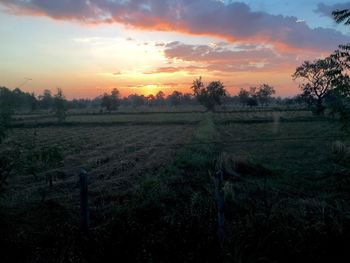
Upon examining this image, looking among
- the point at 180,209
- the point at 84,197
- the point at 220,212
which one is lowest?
the point at 180,209

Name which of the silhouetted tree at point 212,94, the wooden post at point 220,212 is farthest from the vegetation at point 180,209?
the silhouetted tree at point 212,94

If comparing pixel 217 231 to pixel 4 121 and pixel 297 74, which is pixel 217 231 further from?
pixel 297 74

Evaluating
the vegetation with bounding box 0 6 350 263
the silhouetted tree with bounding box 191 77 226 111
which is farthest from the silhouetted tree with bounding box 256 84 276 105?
the vegetation with bounding box 0 6 350 263

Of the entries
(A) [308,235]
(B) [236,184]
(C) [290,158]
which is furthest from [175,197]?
(C) [290,158]

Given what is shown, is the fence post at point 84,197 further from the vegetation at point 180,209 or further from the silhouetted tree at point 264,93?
the silhouetted tree at point 264,93

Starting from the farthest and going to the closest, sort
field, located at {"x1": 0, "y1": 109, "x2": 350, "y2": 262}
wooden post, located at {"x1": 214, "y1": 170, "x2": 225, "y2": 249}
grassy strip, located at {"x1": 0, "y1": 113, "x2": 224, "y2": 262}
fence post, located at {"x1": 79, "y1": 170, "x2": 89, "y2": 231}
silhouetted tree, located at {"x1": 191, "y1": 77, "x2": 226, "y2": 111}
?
silhouetted tree, located at {"x1": 191, "y1": 77, "x2": 226, "y2": 111}, fence post, located at {"x1": 79, "y1": 170, "x2": 89, "y2": 231}, wooden post, located at {"x1": 214, "y1": 170, "x2": 225, "y2": 249}, field, located at {"x1": 0, "y1": 109, "x2": 350, "y2": 262}, grassy strip, located at {"x1": 0, "y1": 113, "x2": 224, "y2": 262}

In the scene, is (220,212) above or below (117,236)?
above

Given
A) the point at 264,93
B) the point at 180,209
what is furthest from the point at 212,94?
the point at 180,209

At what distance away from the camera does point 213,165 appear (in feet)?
56.9

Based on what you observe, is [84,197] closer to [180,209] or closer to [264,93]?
[180,209]

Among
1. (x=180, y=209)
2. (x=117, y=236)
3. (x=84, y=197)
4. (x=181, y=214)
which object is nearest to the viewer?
(x=117, y=236)

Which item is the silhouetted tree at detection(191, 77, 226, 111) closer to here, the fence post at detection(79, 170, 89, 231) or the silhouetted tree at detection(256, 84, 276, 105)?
the silhouetted tree at detection(256, 84, 276, 105)

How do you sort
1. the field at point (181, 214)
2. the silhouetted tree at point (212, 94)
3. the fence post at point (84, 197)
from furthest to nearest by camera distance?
1. the silhouetted tree at point (212, 94)
2. the fence post at point (84, 197)
3. the field at point (181, 214)

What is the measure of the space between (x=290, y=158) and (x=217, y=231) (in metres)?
15.0
